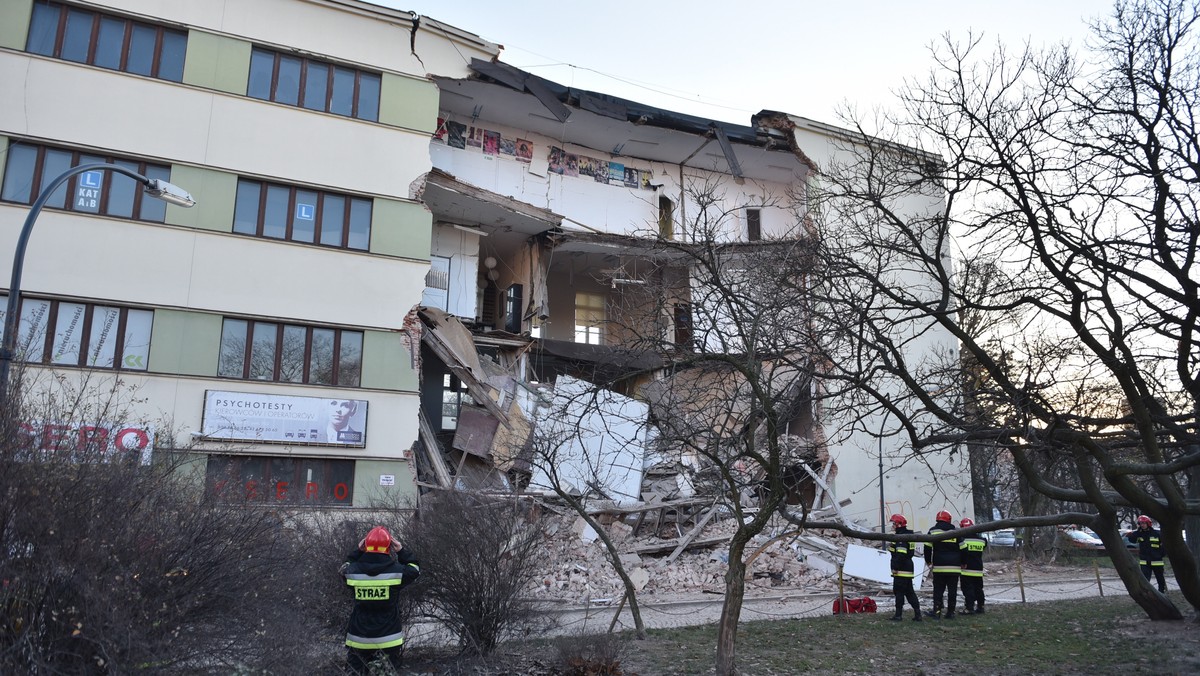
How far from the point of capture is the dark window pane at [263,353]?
68.5ft

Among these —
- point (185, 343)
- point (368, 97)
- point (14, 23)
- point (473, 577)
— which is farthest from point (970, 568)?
point (14, 23)

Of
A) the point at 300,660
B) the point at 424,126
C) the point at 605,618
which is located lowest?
the point at 605,618

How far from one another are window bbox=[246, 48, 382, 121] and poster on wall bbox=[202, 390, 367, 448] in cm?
813

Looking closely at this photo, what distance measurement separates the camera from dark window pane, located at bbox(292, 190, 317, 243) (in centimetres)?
2200

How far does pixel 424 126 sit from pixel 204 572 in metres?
18.9

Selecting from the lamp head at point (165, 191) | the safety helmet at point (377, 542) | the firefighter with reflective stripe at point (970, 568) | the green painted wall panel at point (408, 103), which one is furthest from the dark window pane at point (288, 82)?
the firefighter with reflective stripe at point (970, 568)

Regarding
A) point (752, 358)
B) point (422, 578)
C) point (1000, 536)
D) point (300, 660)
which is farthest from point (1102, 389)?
point (1000, 536)

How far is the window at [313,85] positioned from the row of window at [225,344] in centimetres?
629

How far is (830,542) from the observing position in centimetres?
2320

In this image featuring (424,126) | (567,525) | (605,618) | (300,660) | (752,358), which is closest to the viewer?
(300,660)

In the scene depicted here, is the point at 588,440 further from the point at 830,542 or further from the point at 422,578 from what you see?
the point at 422,578

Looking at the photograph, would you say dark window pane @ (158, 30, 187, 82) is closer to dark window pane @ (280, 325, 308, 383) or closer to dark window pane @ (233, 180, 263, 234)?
dark window pane @ (233, 180, 263, 234)

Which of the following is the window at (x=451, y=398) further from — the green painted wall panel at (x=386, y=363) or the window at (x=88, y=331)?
the window at (x=88, y=331)

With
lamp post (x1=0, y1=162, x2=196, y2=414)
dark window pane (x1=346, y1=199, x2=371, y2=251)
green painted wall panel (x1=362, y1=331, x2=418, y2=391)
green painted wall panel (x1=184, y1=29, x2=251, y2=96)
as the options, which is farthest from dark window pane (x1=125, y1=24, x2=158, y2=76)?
lamp post (x1=0, y1=162, x2=196, y2=414)
